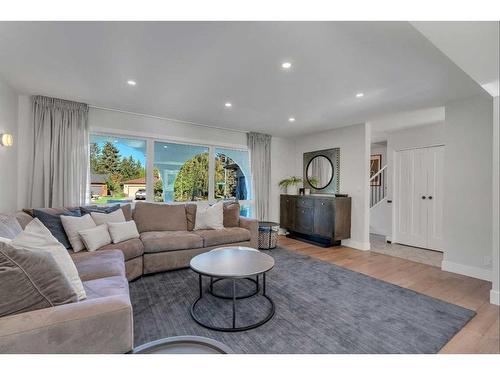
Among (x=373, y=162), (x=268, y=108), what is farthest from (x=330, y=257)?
(x=373, y=162)

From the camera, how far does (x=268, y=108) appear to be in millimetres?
3453

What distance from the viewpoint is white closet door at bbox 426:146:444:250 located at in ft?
13.4

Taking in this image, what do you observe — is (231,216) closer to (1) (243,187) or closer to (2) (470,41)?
(1) (243,187)

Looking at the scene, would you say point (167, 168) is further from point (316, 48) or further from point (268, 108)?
point (316, 48)

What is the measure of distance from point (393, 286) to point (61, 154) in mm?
4489

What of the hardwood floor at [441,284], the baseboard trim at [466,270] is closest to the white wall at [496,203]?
the hardwood floor at [441,284]

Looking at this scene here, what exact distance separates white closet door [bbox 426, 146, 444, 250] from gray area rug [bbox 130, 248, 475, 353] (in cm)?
223

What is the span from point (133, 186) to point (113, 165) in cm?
44

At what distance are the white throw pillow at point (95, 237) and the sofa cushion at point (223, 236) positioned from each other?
1.14m

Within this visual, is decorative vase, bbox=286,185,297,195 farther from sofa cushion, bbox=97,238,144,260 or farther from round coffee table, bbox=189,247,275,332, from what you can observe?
sofa cushion, bbox=97,238,144,260

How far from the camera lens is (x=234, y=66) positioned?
222 centimetres

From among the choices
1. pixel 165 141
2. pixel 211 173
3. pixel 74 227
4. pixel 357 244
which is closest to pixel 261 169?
pixel 211 173

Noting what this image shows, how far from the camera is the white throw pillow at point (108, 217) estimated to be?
2.79 meters

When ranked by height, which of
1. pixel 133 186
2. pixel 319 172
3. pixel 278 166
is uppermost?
pixel 278 166
